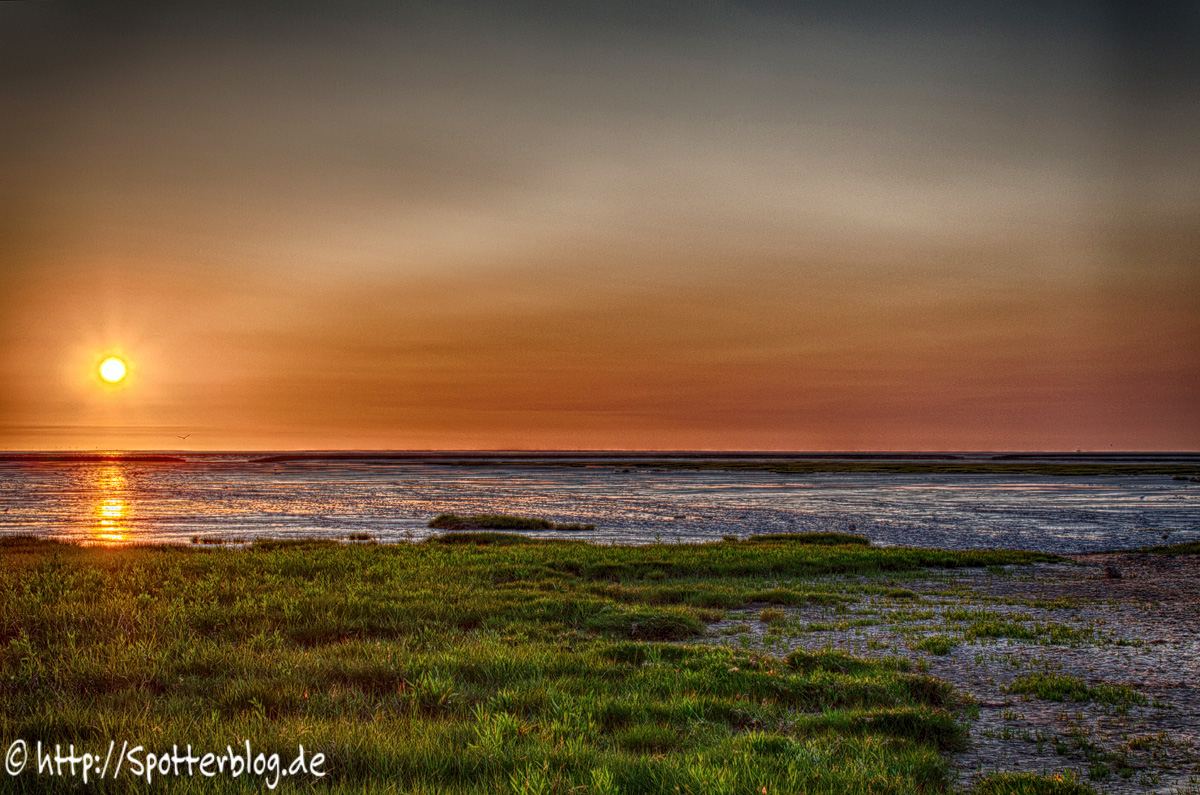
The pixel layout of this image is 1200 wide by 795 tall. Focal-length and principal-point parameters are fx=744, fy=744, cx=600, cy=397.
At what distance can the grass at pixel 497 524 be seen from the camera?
143ft

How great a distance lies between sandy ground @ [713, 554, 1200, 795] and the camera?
798 centimetres

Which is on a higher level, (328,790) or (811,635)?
(328,790)

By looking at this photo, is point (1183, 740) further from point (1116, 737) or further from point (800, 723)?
point (800, 723)

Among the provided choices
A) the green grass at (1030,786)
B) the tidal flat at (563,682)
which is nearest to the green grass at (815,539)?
the tidal flat at (563,682)

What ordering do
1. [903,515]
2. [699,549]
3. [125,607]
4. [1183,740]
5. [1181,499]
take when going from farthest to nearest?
1. [1181,499]
2. [903,515]
3. [699,549]
4. [125,607]
5. [1183,740]

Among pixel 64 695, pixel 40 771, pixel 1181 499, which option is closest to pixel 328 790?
pixel 40 771

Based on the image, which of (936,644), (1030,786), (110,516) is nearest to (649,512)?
(110,516)

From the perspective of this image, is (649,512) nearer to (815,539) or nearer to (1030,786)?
(815,539)

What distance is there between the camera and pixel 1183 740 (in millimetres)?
8414

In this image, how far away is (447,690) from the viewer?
937cm

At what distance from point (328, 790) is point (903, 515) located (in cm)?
5346
